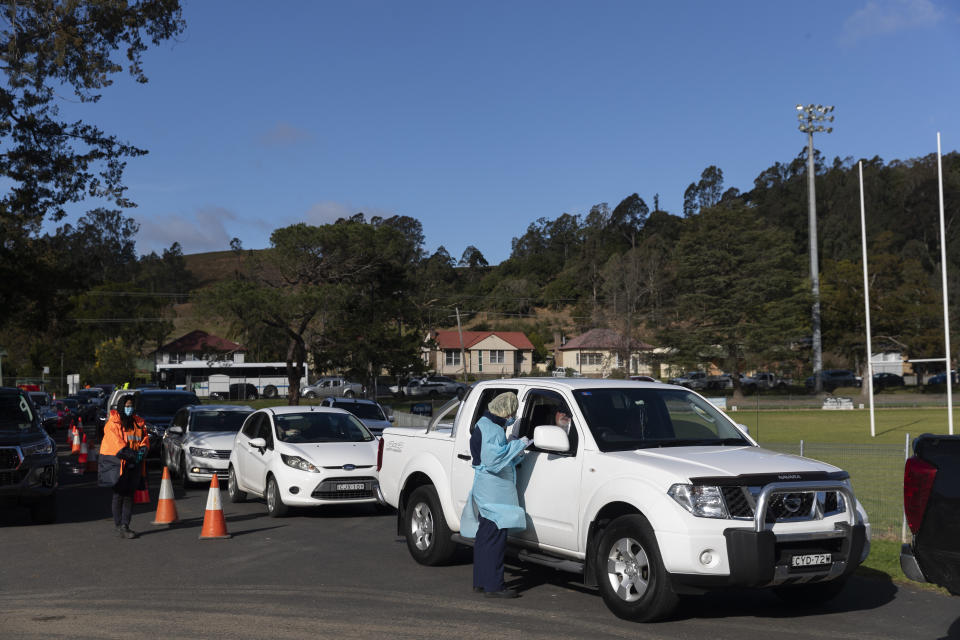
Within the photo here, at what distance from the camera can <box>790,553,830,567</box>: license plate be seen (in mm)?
7250

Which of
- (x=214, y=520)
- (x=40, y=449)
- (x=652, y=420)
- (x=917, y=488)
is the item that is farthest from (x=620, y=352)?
(x=917, y=488)

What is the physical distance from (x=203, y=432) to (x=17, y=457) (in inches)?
241

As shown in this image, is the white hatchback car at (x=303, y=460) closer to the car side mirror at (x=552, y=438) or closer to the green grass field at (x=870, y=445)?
the car side mirror at (x=552, y=438)

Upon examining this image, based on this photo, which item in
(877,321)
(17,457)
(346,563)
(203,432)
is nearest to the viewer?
(346,563)

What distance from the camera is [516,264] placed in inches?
6373

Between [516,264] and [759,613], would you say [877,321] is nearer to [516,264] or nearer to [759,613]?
[759,613]

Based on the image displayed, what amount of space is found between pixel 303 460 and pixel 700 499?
314 inches

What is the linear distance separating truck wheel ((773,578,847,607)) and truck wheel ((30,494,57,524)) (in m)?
9.96

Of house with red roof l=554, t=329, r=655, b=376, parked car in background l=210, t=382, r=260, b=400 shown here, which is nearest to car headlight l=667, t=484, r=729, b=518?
house with red roof l=554, t=329, r=655, b=376

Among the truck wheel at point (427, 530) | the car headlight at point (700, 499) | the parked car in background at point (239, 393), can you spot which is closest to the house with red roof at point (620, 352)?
the parked car in background at point (239, 393)

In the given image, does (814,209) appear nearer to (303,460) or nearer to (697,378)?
(697,378)

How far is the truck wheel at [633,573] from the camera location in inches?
288

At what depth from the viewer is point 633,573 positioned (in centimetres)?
761

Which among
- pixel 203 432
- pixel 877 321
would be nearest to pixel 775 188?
pixel 877 321
